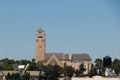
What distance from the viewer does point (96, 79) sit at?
7100 cm

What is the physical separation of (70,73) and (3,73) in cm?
2163

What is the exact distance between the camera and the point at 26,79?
143 metres

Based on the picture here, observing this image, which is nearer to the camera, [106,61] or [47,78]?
[106,61]

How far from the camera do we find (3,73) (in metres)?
168

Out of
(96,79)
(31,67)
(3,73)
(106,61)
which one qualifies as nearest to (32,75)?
(3,73)

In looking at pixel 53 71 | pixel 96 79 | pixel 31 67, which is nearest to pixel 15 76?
pixel 53 71

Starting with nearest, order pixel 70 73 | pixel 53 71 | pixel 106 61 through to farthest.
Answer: pixel 106 61 < pixel 53 71 < pixel 70 73

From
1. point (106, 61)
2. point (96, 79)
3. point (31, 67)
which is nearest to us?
point (106, 61)

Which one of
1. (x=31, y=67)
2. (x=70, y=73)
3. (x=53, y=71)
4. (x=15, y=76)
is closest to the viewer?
(x=15, y=76)

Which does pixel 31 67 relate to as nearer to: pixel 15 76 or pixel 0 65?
pixel 0 65

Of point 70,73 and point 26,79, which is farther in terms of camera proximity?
point 70,73

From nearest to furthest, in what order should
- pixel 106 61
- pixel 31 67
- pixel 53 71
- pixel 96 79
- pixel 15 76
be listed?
pixel 106 61 < pixel 96 79 < pixel 15 76 < pixel 53 71 < pixel 31 67

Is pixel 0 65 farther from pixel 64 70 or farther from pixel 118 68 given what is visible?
pixel 118 68

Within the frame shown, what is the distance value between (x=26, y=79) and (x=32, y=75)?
26635mm
